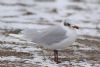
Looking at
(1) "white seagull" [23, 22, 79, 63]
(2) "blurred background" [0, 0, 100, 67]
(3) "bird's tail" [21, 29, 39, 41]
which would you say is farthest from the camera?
(2) "blurred background" [0, 0, 100, 67]

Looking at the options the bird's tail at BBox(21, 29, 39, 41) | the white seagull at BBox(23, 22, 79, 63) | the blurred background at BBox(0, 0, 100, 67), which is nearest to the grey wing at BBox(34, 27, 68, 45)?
the white seagull at BBox(23, 22, 79, 63)

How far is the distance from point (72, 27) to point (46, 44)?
26.6 inches

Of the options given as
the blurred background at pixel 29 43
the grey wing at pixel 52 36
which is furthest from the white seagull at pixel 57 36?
the blurred background at pixel 29 43

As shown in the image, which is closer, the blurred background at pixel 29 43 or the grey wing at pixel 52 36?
the grey wing at pixel 52 36

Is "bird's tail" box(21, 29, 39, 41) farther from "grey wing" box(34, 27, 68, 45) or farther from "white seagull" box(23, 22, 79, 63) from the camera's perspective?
"grey wing" box(34, 27, 68, 45)

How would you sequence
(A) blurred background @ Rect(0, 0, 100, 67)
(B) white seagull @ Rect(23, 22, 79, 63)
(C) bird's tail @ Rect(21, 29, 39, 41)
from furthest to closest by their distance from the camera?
(A) blurred background @ Rect(0, 0, 100, 67) → (C) bird's tail @ Rect(21, 29, 39, 41) → (B) white seagull @ Rect(23, 22, 79, 63)

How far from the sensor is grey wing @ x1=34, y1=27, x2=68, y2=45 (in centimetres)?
874

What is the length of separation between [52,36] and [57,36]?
0.38ft

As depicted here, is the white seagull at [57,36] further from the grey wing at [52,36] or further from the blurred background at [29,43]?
the blurred background at [29,43]

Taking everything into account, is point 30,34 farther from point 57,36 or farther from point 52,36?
point 57,36

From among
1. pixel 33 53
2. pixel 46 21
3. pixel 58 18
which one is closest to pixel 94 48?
pixel 33 53

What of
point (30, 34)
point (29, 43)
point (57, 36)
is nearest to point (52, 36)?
point (57, 36)

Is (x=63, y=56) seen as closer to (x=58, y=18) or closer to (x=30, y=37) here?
(x=30, y=37)

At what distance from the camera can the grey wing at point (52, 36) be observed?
8.74m
